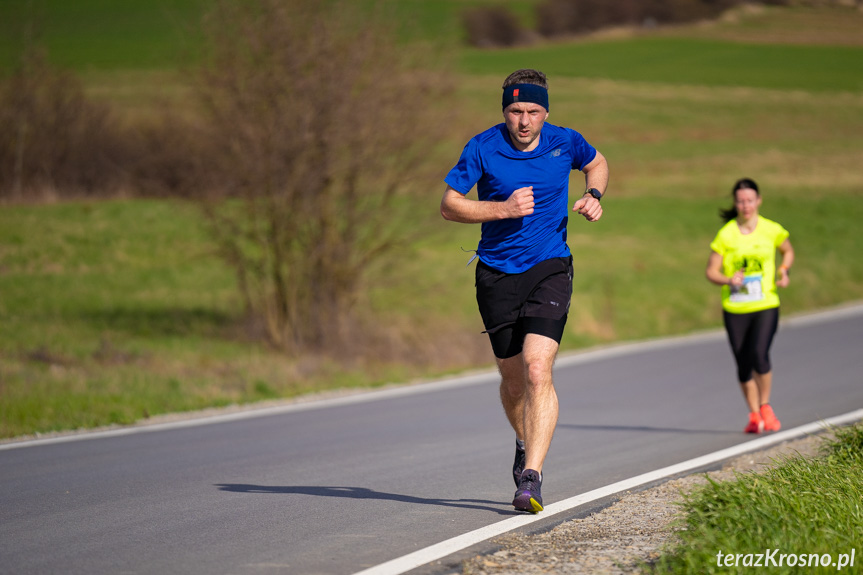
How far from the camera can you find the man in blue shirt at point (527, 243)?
6000mm

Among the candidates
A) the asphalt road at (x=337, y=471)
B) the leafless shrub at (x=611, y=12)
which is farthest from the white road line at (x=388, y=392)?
the leafless shrub at (x=611, y=12)

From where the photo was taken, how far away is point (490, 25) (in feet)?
232

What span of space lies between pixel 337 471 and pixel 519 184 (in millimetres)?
2819

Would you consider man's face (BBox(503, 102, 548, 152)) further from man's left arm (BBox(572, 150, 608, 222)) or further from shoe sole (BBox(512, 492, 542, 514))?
shoe sole (BBox(512, 492, 542, 514))

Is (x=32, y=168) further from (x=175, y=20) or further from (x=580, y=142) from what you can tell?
(x=580, y=142)

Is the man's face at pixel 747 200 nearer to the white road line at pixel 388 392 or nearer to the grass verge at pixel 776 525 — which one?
the grass verge at pixel 776 525

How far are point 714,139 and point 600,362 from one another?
133 ft

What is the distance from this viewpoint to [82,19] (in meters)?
63.8

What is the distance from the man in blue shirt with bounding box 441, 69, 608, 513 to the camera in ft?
19.7

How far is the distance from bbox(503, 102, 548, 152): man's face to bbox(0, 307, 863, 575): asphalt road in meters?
2.09

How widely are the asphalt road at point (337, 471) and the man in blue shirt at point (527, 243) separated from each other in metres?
0.70

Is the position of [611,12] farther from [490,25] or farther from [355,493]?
[355,493]

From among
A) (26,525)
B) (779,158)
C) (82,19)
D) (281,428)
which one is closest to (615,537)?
(26,525)

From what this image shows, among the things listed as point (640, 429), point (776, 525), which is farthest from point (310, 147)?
point (776, 525)
